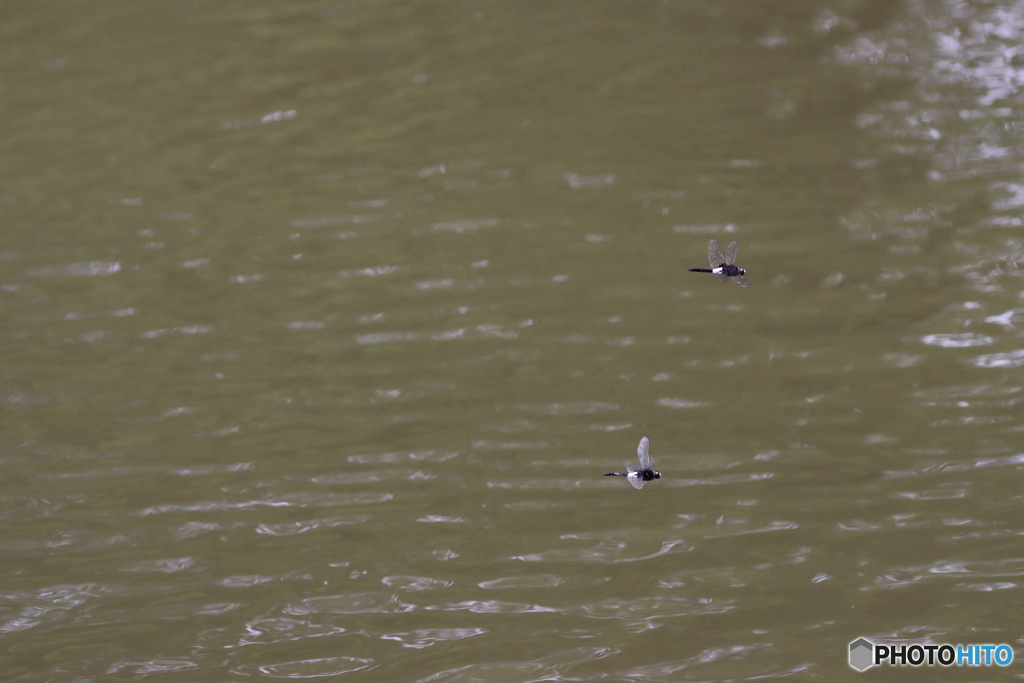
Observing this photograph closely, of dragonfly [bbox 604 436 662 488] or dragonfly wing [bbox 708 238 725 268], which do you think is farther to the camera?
dragonfly wing [bbox 708 238 725 268]

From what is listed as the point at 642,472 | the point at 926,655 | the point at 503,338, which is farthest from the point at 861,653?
the point at 503,338

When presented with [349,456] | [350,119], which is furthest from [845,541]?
[350,119]

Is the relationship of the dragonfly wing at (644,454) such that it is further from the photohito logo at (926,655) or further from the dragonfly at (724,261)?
the photohito logo at (926,655)

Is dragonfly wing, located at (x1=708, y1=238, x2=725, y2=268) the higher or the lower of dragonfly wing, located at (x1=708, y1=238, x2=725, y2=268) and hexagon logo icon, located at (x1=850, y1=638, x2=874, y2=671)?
the higher

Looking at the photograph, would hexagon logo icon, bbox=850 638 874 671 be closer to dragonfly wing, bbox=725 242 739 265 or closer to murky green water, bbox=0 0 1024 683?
murky green water, bbox=0 0 1024 683

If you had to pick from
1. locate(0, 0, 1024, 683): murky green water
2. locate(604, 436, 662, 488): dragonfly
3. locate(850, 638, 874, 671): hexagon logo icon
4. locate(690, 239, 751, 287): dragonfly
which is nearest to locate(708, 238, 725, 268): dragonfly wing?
locate(690, 239, 751, 287): dragonfly

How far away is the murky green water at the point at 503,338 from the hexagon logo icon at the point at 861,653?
0.08 ft

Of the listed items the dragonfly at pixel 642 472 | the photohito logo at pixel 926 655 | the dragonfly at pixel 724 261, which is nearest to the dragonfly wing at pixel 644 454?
the dragonfly at pixel 642 472

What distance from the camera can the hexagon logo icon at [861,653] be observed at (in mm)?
1753

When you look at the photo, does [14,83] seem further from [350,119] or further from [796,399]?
[796,399]

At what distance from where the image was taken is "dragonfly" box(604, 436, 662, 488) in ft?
5.54

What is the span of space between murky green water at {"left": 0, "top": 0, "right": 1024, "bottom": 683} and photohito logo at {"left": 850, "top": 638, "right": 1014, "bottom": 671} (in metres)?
0.03

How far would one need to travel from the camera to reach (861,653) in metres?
1.76

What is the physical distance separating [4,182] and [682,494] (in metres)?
1.75
